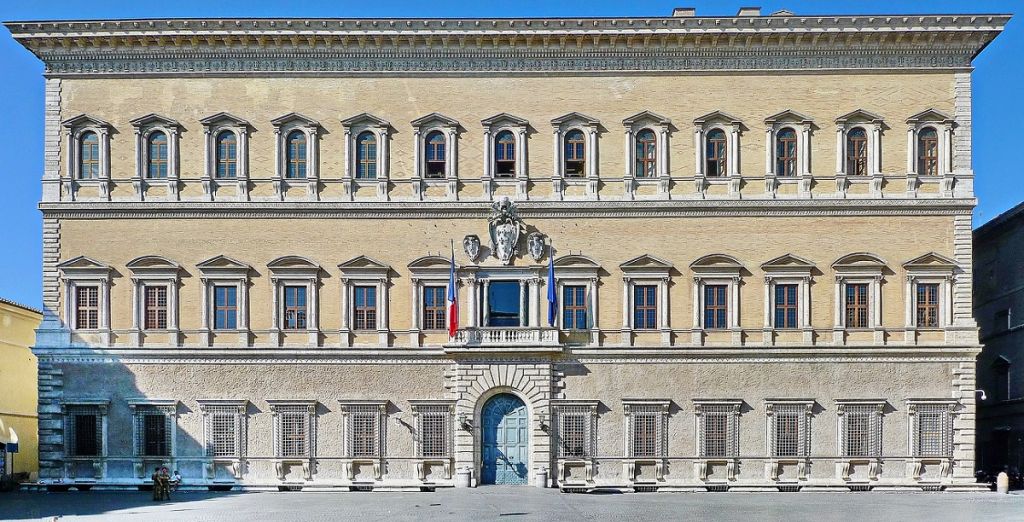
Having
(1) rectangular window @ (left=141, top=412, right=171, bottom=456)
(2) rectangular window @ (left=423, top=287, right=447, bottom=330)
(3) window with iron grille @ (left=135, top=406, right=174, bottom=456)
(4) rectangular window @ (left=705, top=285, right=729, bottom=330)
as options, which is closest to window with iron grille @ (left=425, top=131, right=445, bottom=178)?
(2) rectangular window @ (left=423, top=287, right=447, bottom=330)

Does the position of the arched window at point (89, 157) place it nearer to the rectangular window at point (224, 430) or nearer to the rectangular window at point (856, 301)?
the rectangular window at point (224, 430)

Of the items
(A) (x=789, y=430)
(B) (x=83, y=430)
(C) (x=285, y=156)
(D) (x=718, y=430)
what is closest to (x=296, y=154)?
(C) (x=285, y=156)

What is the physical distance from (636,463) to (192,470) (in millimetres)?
15086

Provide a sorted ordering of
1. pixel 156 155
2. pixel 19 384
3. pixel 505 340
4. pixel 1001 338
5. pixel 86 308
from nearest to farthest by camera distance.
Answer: pixel 505 340, pixel 86 308, pixel 156 155, pixel 1001 338, pixel 19 384

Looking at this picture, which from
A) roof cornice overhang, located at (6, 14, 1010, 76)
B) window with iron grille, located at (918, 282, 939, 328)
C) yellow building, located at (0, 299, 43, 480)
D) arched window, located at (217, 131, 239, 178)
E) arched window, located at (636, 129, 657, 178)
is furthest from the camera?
yellow building, located at (0, 299, 43, 480)

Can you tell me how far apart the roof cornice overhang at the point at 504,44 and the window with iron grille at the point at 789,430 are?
11.7 metres

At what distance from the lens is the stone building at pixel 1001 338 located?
4109 centimetres

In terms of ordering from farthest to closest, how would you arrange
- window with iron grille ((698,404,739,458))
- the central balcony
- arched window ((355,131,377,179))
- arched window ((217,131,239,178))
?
arched window ((217,131,239,178)) → arched window ((355,131,377,179)) → window with iron grille ((698,404,739,458)) → the central balcony

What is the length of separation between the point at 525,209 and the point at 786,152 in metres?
9.22

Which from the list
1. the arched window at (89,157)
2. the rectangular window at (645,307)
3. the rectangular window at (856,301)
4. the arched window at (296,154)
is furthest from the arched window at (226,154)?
the rectangular window at (856,301)

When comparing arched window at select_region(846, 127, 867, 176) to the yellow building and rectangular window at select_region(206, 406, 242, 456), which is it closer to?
rectangular window at select_region(206, 406, 242, 456)

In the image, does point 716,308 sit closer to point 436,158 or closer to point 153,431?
point 436,158

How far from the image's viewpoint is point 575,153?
38281 millimetres

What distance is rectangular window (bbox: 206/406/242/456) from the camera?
123 ft
